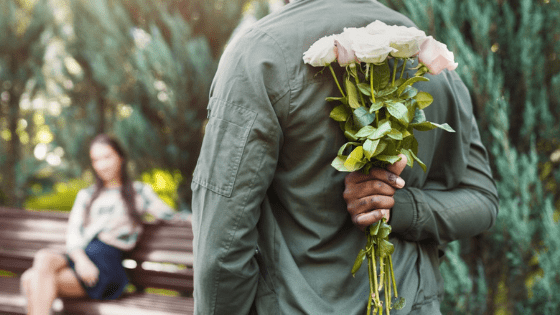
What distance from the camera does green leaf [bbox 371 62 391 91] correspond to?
4.17ft

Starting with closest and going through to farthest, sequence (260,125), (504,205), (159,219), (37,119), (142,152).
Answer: (260,125) < (504,205) < (159,219) < (142,152) < (37,119)

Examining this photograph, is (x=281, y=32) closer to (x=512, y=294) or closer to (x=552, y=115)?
(x=552, y=115)

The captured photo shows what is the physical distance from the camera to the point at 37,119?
7.83 m

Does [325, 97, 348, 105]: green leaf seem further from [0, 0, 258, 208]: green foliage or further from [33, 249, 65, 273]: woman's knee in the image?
[0, 0, 258, 208]: green foliage

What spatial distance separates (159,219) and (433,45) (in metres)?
3.04

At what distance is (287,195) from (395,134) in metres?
0.35

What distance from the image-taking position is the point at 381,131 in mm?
1184

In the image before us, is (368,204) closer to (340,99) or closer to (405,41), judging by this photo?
(340,99)

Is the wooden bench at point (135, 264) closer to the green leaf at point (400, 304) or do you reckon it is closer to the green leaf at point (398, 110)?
the green leaf at point (400, 304)

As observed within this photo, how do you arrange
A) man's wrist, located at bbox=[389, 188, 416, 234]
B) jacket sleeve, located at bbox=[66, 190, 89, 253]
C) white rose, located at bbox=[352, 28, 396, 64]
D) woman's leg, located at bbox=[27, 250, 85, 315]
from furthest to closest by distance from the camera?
jacket sleeve, located at bbox=[66, 190, 89, 253] < woman's leg, located at bbox=[27, 250, 85, 315] < man's wrist, located at bbox=[389, 188, 416, 234] < white rose, located at bbox=[352, 28, 396, 64]

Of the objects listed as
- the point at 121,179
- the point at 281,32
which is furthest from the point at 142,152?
the point at 281,32

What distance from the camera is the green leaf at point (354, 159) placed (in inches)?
47.3

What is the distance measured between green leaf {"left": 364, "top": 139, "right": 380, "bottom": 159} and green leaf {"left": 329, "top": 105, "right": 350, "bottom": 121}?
0.34 ft

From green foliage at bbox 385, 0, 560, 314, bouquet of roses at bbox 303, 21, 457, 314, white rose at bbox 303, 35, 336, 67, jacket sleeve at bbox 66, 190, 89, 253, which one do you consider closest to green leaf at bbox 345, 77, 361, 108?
bouquet of roses at bbox 303, 21, 457, 314
